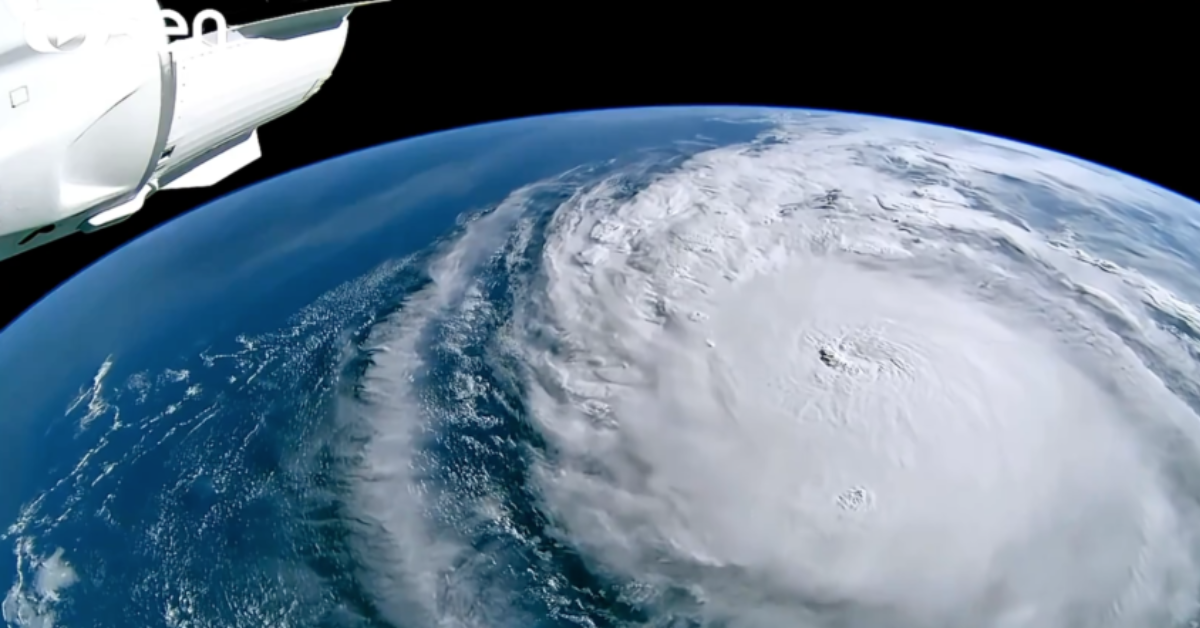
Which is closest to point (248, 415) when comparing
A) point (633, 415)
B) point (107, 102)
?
point (107, 102)

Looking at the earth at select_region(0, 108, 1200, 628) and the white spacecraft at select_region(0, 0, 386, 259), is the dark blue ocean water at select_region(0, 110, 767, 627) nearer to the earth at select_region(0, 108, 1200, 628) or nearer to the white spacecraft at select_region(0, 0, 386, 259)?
the earth at select_region(0, 108, 1200, 628)

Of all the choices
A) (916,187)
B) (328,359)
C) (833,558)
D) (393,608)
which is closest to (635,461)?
(833,558)

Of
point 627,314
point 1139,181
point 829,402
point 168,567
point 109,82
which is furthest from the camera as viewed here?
point 1139,181

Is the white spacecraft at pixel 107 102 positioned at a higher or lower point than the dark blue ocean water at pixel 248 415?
higher

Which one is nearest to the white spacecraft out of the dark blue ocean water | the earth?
the dark blue ocean water

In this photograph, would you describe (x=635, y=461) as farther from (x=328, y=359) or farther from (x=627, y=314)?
(x=328, y=359)

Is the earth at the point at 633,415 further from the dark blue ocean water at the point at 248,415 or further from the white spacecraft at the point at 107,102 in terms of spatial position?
the white spacecraft at the point at 107,102

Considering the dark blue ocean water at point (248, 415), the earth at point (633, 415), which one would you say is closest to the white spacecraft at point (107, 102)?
the dark blue ocean water at point (248, 415)
